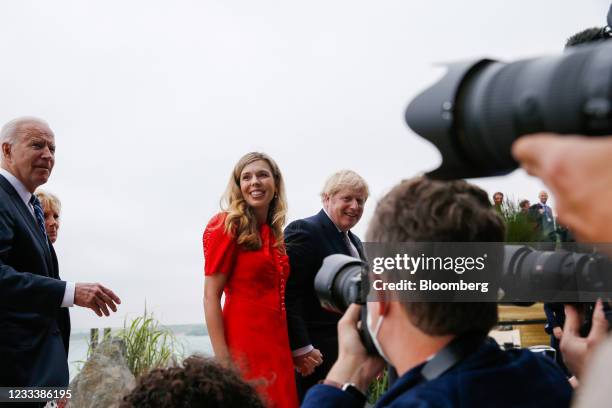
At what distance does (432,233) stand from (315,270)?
2213mm

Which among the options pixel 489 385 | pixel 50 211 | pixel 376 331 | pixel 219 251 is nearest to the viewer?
pixel 489 385

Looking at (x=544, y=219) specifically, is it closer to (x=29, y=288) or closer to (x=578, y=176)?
(x=29, y=288)

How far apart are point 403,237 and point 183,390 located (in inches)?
17.4

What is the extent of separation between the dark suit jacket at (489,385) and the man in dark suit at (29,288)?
2033mm

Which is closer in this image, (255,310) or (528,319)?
(255,310)

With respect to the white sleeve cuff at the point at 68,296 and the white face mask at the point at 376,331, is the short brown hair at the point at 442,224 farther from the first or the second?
the white sleeve cuff at the point at 68,296

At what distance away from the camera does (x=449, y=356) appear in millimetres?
1210

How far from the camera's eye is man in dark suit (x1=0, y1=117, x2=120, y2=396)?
9.80 ft

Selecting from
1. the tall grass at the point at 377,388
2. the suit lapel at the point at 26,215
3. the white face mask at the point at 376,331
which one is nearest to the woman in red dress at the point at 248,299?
the suit lapel at the point at 26,215

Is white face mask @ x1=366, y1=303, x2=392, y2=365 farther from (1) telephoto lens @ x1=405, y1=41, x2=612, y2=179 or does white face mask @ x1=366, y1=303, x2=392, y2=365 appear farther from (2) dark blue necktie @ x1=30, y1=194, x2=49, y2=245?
(2) dark blue necktie @ x1=30, y1=194, x2=49, y2=245

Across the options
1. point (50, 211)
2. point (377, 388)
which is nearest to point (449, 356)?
point (50, 211)

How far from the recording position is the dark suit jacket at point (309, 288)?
3.40 metres

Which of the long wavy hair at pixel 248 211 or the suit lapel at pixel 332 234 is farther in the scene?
the suit lapel at pixel 332 234

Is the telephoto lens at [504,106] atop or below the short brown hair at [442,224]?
atop
